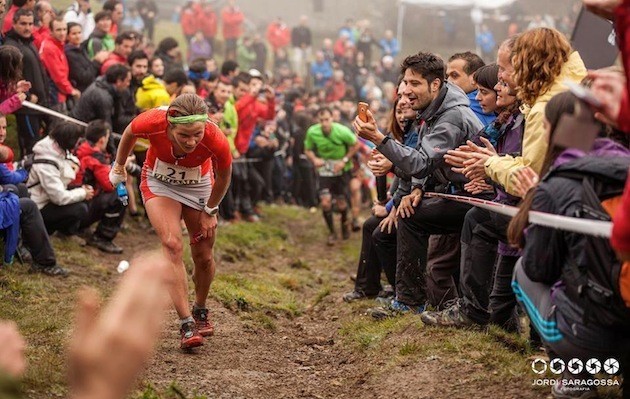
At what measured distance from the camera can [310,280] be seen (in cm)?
1197

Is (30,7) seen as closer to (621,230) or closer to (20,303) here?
(20,303)

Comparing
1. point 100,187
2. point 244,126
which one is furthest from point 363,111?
point 244,126

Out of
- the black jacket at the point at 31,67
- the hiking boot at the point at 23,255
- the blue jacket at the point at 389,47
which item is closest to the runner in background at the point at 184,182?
the hiking boot at the point at 23,255

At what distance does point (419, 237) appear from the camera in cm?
797

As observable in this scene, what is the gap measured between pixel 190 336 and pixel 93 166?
4.47 m

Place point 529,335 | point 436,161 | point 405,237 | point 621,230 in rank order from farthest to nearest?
point 405,237, point 436,161, point 529,335, point 621,230

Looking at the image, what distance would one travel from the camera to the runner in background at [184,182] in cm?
725

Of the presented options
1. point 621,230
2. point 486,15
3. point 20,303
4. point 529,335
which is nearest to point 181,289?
point 20,303

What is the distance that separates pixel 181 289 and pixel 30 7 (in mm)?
6193

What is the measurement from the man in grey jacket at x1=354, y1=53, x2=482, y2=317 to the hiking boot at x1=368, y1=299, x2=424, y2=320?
0.02 metres

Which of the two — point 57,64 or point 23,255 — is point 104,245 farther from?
point 57,64

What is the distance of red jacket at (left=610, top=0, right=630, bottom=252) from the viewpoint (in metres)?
3.71

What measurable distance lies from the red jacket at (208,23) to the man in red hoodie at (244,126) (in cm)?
1434

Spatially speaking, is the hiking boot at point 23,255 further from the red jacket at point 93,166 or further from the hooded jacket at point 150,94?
the hooded jacket at point 150,94
